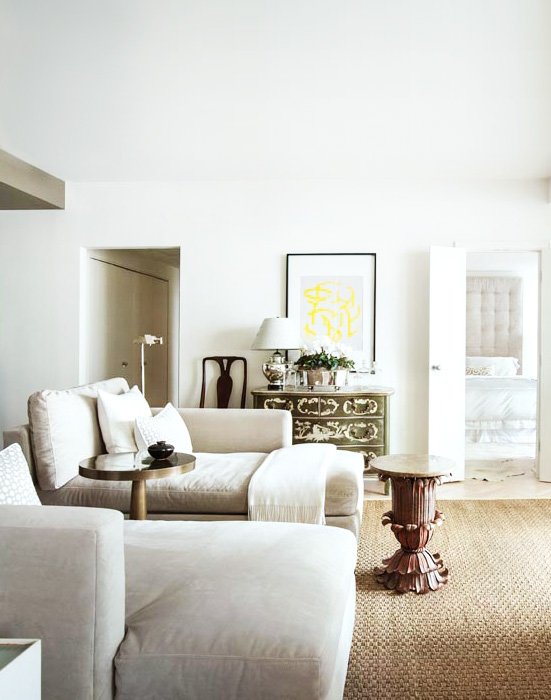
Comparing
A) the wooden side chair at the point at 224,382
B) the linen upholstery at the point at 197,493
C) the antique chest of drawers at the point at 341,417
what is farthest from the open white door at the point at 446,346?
the linen upholstery at the point at 197,493

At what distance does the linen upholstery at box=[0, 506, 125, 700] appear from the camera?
4.75 feet

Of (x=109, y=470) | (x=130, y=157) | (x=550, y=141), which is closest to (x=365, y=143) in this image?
(x=550, y=141)

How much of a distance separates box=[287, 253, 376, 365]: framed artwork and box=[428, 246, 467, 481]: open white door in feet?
1.73

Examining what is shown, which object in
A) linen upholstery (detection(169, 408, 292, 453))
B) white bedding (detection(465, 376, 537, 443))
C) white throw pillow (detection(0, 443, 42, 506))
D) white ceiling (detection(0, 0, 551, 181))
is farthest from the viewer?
white bedding (detection(465, 376, 537, 443))

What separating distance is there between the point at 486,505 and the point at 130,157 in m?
3.72

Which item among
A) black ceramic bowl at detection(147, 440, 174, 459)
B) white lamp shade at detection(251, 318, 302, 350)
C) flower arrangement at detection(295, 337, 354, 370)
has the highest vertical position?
white lamp shade at detection(251, 318, 302, 350)

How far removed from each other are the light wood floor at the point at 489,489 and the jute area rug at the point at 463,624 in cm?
92

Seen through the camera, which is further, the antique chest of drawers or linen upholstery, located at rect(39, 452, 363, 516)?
the antique chest of drawers

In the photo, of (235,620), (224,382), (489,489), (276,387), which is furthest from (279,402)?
(235,620)

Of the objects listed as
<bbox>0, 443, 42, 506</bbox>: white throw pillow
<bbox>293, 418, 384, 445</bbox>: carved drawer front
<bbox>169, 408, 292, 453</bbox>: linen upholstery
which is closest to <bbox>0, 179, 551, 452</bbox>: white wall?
<bbox>293, 418, 384, 445</bbox>: carved drawer front

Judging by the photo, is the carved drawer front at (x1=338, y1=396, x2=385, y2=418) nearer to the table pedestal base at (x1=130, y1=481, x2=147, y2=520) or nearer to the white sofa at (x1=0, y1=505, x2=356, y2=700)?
the table pedestal base at (x1=130, y1=481, x2=147, y2=520)

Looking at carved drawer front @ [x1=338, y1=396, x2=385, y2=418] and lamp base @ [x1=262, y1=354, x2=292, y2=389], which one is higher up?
lamp base @ [x1=262, y1=354, x2=292, y2=389]

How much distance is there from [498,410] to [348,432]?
2.93m

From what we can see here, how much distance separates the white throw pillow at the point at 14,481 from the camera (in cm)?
191
